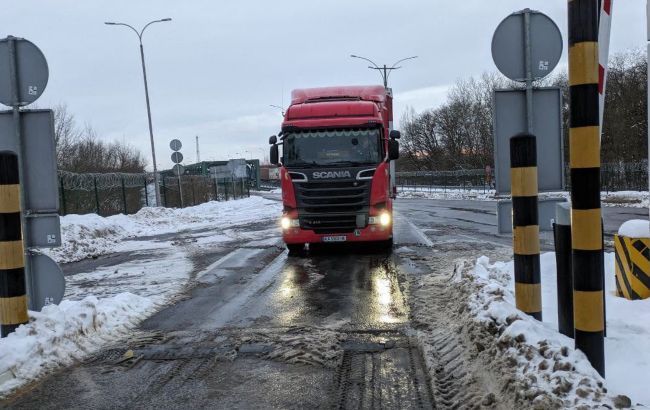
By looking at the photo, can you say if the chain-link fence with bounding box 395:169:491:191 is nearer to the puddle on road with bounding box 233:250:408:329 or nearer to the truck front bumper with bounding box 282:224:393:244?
the truck front bumper with bounding box 282:224:393:244

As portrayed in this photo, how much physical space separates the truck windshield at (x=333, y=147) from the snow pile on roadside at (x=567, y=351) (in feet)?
21.0

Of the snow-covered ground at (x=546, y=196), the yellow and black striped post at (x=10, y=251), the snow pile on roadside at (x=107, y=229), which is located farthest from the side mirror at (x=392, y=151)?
the yellow and black striped post at (x=10, y=251)

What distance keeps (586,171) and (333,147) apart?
8582 millimetres

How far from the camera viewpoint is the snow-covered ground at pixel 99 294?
183 inches

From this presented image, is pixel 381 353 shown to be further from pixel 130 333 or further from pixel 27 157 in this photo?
pixel 27 157

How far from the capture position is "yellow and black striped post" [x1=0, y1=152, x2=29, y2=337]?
185 inches

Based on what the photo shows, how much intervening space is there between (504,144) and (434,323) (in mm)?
1941

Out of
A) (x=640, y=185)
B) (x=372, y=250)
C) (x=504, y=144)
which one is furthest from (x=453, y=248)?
(x=640, y=185)

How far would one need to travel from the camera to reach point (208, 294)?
7812 millimetres

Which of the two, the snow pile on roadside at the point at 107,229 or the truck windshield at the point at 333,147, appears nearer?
the truck windshield at the point at 333,147

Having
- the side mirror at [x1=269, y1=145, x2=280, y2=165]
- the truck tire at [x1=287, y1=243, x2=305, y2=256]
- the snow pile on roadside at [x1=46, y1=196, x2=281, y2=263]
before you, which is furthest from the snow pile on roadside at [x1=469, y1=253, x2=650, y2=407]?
the snow pile on roadside at [x1=46, y1=196, x2=281, y2=263]

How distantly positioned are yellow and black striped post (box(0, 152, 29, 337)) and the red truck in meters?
6.86

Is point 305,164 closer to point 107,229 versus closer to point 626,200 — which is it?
point 107,229

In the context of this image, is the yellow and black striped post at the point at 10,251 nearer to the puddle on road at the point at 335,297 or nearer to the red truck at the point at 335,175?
the puddle on road at the point at 335,297
